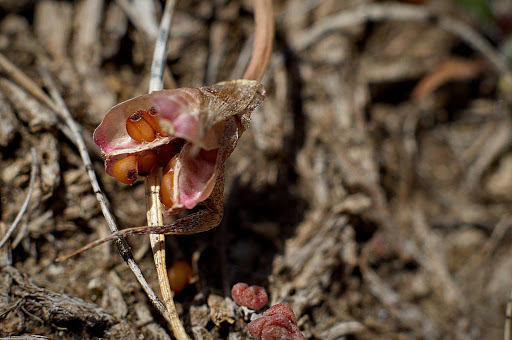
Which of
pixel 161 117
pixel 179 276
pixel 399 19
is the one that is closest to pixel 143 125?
pixel 161 117

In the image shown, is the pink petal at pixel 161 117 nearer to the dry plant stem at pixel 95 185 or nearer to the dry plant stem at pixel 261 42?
the dry plant stem at pixel 95 185

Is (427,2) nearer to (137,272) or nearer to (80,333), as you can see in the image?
(137,272)

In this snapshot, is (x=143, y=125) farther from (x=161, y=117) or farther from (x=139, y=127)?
(x=161, y=117)

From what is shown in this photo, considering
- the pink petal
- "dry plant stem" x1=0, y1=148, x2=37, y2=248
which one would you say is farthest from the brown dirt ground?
the pink petal

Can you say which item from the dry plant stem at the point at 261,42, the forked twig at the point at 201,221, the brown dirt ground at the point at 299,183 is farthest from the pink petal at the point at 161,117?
the brown dirt ground at the point at 299,183

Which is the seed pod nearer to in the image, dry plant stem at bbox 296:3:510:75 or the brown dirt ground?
the brown dirt ground

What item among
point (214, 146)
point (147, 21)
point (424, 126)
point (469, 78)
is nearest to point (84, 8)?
point (147, 21)
